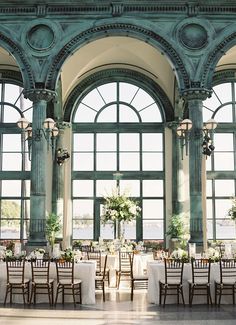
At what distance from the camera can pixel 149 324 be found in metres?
7.61

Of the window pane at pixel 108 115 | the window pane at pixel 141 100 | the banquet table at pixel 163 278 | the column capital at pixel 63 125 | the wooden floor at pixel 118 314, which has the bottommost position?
the wooden floor at pixel 118 314

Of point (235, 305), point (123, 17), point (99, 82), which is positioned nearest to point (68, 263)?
point (235, 305)

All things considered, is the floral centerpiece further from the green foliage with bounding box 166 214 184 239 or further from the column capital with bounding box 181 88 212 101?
the column capital with bounding box 181 88 212 101

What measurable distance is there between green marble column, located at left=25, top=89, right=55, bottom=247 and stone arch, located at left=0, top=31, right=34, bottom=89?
31cm

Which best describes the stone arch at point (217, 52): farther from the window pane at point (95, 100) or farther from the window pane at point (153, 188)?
the window pane at point (95, 100)

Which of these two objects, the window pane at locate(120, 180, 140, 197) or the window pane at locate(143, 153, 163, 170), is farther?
the window pane at locate(143, 153, 163, 170)

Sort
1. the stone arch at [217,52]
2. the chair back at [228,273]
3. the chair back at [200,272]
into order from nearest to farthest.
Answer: the chair back at [200,272] < the chair back at [228,273] < the stone arch at [217,52]

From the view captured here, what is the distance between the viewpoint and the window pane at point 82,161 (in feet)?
61.9

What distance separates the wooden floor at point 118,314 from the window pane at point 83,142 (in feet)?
31.9

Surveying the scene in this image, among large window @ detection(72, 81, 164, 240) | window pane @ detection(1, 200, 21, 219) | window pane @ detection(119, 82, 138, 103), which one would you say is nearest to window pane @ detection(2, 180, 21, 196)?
window pane @ detection(1, 200, 21, 219)

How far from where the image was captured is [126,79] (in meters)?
18.9

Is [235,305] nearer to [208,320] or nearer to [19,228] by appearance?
[208,320]

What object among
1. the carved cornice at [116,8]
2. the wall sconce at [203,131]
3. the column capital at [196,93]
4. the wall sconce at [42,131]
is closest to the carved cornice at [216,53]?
the column capital at [196,93]

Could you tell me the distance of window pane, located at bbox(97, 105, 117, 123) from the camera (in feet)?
62.5
